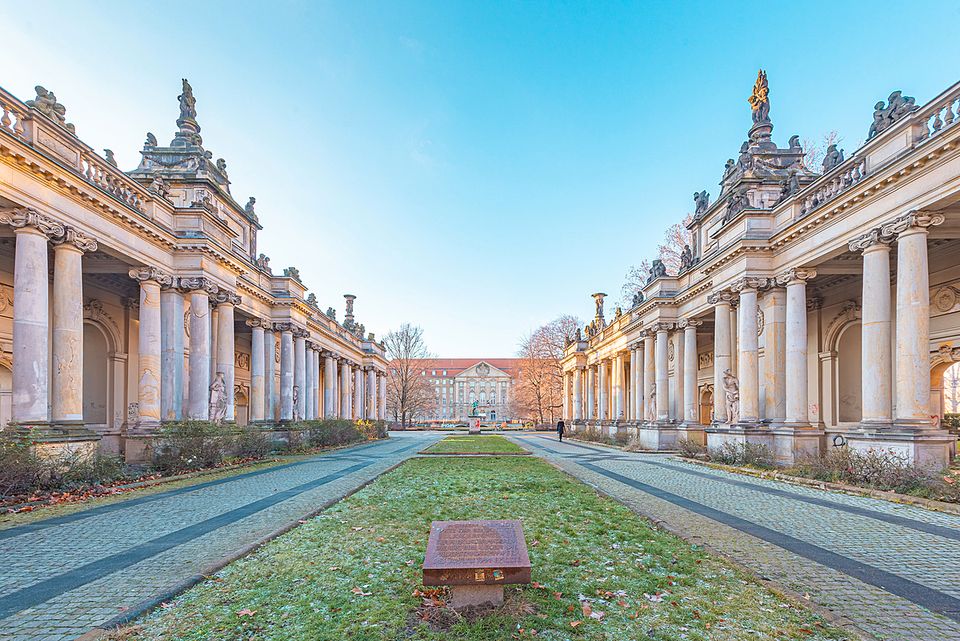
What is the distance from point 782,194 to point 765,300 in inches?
165

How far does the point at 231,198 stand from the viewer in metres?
24.2

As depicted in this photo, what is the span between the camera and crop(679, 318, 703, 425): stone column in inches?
981

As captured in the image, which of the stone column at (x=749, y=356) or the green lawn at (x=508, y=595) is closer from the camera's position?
the green lawn at (x=508, y=595)

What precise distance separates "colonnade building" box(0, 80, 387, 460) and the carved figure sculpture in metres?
19.8

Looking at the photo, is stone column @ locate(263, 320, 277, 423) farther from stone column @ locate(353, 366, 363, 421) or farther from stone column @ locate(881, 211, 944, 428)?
stone column @ locate(881, 211, 944, 428)

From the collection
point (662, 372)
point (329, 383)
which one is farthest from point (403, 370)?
point (662, 372)

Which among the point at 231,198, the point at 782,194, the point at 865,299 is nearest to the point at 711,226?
the point at 782,194

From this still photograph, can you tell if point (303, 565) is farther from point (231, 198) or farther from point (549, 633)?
point (231, 198)

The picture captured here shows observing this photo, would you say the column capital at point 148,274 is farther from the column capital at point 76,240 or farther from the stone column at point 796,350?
the stone column at point 796,350

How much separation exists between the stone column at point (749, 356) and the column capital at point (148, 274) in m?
20.6

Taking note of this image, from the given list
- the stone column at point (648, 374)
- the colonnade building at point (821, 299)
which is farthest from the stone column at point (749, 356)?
the stone column at point (648, 374)

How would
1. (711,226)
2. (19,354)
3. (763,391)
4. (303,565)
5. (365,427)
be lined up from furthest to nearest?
1. (365,427)
2. (711,226)
3. (763,391)
4. (19,354)
5. (303,565)

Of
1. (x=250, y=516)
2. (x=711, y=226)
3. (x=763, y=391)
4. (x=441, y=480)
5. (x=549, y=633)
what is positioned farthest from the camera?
(x=711, y=226)

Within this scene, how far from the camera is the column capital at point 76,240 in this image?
1365 cm
